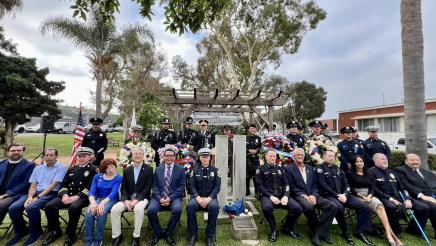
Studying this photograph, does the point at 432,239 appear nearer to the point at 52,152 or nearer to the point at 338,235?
the point at 338,235

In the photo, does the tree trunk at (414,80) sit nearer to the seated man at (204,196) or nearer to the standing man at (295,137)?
the standing man at (295,137)

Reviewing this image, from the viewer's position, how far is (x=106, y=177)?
479cm

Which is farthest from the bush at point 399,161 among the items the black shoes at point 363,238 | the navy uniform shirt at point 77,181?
the navy uniform shirt at point 77,181

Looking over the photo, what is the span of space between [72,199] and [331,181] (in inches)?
178

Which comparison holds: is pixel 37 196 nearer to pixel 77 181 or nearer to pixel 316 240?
pixel 77 181

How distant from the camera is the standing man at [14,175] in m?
4.91

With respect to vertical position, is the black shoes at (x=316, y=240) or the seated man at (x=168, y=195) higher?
the seated man at (x=168, y=195)

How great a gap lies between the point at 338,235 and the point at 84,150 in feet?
15.6

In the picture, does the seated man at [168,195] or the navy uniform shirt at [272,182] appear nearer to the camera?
the seated man at [168,195]

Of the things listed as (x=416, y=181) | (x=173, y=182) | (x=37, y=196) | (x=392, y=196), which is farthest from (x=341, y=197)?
(x=37, y=196)

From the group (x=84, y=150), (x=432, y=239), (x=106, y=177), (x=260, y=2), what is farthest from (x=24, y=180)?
(x=260, y=2)

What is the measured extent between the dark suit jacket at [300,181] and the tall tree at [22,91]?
52.4 ft

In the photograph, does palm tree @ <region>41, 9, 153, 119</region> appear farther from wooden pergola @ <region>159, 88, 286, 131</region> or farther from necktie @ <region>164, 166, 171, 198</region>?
necktie @ <region>164, 166, 171, 198</region>

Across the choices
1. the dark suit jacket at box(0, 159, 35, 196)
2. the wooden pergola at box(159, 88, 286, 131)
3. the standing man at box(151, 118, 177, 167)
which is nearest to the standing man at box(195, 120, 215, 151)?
the standing man at box(151, 118, 177, 167)
